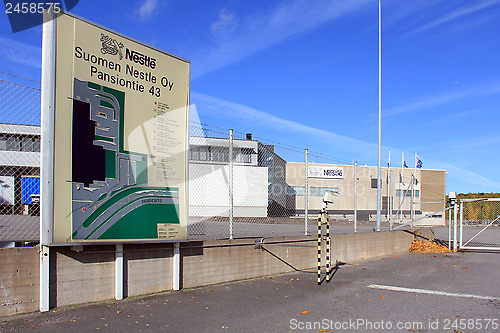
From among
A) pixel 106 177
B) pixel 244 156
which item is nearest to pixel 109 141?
pixel 106 177

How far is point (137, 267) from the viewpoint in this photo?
297 inches

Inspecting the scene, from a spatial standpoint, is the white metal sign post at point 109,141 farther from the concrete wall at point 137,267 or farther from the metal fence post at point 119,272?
the concrete wall at point 137,267

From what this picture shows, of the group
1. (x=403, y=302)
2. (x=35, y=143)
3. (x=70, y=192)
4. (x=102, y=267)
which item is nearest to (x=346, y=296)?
(x=403, y=302)

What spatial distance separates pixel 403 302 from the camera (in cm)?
766

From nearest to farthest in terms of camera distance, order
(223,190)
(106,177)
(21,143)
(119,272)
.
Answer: (21,143) → (106,177) → (119,272) → (223,190)

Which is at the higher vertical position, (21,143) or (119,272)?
(21,143)

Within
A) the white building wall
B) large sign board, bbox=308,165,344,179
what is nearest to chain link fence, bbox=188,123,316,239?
the white building wall

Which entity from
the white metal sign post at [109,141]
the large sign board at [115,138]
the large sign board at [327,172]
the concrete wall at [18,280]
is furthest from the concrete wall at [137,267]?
the large sign board at [327,172]

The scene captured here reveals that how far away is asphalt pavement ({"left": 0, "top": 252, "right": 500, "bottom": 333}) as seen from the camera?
234 inches

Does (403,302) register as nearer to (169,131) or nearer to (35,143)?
(169,131)

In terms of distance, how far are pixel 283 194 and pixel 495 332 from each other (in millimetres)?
8867

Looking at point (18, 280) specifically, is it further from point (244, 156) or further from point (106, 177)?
point (244, 156)

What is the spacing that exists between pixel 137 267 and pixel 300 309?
2.82m

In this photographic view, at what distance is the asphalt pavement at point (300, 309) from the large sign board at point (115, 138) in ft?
3.66
